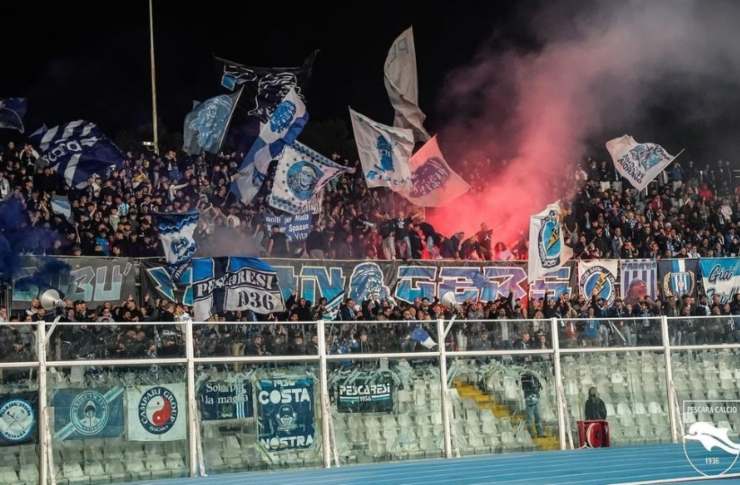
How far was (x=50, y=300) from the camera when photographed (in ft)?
75.8

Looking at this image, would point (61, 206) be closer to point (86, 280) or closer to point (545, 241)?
point (86, 280)

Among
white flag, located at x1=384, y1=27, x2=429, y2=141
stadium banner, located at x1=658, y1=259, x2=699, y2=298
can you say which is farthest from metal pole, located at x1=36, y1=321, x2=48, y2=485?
stadium banner, located at x1=658, y1=259, x2=699, y2=298

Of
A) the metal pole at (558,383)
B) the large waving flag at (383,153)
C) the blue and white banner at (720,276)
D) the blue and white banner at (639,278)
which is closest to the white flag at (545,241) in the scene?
the metal pole at (558,383)

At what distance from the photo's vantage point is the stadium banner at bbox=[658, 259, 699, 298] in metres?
32.9

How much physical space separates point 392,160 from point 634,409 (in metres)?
9.17

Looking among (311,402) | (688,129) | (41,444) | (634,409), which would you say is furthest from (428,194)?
(688,129)

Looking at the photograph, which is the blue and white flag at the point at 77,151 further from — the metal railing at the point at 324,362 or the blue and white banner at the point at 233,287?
the metal railing at the point at 324,362

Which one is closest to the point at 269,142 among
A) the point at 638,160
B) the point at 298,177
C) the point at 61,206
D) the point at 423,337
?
the point at 298,177

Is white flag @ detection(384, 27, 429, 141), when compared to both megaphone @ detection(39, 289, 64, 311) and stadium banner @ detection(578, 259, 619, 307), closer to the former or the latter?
stadium banner @ detection(578, 259, 619, 307)

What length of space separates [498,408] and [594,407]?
212cm

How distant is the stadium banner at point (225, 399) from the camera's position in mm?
20312

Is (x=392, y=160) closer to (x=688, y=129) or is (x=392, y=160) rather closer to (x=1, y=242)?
(x=1, y=242)

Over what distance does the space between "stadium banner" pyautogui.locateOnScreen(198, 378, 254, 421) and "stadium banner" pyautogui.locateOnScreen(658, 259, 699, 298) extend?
50.3 ft

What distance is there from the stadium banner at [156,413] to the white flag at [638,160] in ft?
57.7
